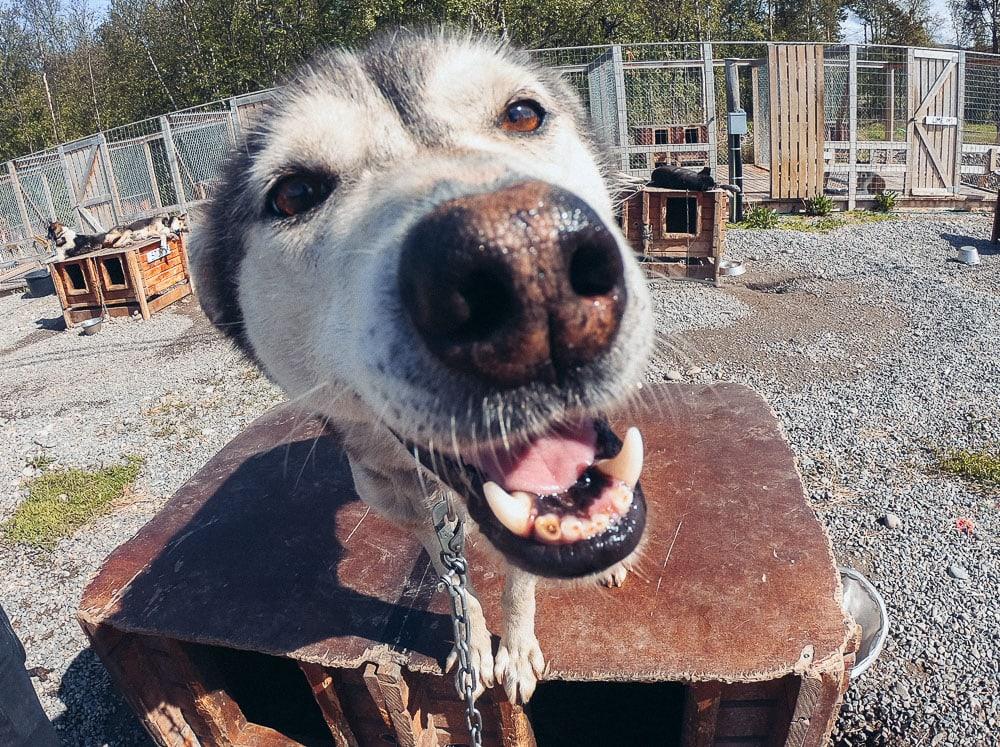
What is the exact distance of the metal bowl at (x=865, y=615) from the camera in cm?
333

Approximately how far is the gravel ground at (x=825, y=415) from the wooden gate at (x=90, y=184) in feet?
18.2

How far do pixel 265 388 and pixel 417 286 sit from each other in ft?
24.2

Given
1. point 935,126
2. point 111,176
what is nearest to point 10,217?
point 111,176

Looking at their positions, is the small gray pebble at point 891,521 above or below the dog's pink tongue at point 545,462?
below

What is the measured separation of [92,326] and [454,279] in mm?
12620

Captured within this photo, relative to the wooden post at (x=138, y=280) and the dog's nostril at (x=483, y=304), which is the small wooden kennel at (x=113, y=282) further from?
the dog's nostril at (x=483, y=304)

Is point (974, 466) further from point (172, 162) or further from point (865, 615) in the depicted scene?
point (172, 162)

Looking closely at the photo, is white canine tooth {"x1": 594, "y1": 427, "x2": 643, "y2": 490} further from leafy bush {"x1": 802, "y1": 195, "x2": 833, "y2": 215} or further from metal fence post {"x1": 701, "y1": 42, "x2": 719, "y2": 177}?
leafy bush {"x1": 802, "y1": 195, "x2": 833, "y2": 215}

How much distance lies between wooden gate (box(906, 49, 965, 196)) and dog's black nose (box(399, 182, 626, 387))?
1779cm

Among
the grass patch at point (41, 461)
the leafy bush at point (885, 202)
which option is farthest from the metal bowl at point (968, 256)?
the grass patch at point (41, 461)

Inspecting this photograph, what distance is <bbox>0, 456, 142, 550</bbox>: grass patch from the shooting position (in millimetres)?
5480

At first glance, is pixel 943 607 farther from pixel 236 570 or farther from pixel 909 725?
pixel 236 570

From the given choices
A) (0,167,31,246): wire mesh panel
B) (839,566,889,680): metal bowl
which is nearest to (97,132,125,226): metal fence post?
(0,167,31,246): wire mesh panel

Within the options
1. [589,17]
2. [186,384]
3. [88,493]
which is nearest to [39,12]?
[589,17]
